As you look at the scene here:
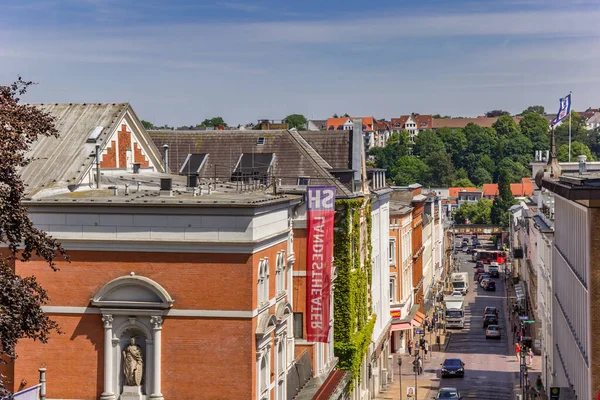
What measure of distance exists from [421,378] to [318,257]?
3404 cm

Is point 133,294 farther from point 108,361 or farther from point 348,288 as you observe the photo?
point 348,288

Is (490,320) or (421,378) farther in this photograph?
(490,320)

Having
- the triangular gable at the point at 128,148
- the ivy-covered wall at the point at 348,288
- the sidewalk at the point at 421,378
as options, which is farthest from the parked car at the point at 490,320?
the triangular gable at the point at 128,148

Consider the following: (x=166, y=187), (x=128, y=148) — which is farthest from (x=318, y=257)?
(x=166, y=187)

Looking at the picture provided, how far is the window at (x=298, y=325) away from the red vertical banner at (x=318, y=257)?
686 millimetres

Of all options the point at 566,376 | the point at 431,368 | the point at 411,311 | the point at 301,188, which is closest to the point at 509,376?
the point at 431,368

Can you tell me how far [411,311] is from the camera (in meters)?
90.1

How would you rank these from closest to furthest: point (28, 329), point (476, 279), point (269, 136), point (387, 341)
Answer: point (28, 329) < point (269, 136) < point (387, 341) < point (476, 279)

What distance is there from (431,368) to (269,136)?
2748cm

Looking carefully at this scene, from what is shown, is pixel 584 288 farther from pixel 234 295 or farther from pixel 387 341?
pixel 387 341

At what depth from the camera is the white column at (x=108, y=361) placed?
33844mm

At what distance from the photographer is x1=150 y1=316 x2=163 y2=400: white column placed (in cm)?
3347

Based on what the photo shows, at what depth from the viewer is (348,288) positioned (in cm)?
5384

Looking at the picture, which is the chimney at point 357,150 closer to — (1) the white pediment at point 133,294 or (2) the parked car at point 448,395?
(2) the parked car at point 448,395
